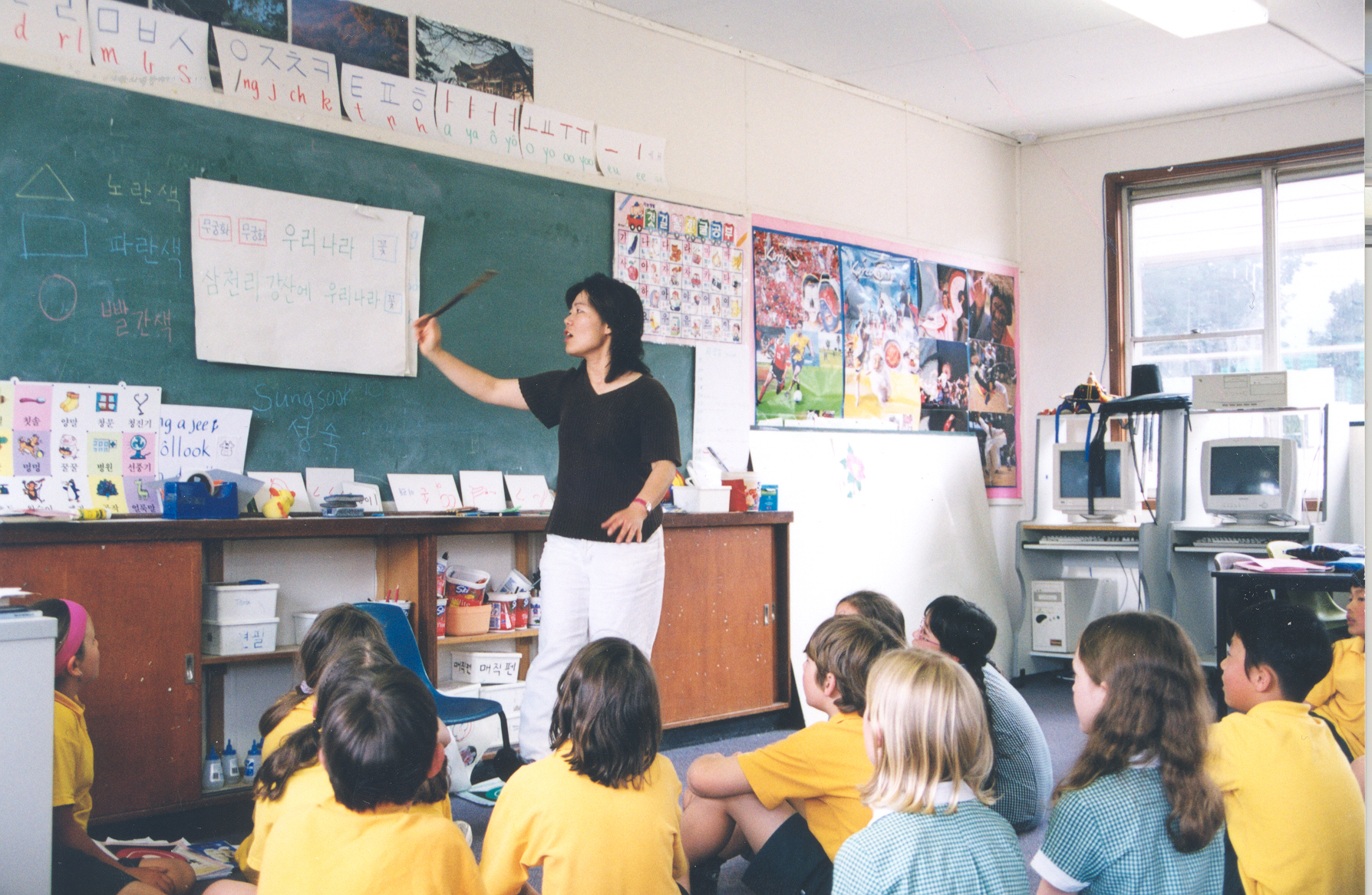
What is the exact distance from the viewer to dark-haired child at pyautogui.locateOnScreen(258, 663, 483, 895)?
4.88 feet

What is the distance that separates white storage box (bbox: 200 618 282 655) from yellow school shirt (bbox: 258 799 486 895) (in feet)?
5.80

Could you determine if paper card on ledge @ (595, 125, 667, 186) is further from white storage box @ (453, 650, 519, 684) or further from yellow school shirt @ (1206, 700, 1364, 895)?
yellow school shirt @ (1206, 700, 1364, 895)

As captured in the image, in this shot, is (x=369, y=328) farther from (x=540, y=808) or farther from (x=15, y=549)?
(x=540, y=808)

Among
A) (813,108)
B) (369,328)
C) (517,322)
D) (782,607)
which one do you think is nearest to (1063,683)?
(782,607)

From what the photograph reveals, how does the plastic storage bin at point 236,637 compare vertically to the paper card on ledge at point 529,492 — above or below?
below

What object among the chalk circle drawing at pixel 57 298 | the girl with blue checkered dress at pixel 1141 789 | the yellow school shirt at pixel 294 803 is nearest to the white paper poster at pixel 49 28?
the chalk circle drawing at pixel 57 298

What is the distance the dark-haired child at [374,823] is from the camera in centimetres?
149

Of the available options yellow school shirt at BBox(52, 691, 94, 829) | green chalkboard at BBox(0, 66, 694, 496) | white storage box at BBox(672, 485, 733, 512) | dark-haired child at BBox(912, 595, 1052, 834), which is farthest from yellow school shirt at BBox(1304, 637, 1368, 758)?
yellow school shirt at BBox(52, 691, 94, 829)

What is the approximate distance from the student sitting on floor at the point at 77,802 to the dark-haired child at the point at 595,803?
850 mm

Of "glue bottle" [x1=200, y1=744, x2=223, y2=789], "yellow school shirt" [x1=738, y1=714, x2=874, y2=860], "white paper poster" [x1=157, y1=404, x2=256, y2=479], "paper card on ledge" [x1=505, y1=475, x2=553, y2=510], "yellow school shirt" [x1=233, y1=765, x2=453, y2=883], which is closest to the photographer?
"yellow school shirt" [x1=233, y1=765, x2=453, y2=883]

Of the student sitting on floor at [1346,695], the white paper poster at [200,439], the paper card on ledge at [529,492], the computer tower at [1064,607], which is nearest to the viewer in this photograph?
the student sitting on floor at [1346,695]

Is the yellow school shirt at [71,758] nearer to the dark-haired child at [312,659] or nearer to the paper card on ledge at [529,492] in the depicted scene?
the dark-haired child at [312,659]

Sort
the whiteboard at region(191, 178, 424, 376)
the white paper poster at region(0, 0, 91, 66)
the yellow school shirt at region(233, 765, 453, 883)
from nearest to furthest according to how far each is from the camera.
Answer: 1. the yellow school shirt at region(233, 765, 453, 883)
2. the white paper poster at region(0, 0, 91, 66)
3. the whiteboard at region(191, 178, 424, 376)

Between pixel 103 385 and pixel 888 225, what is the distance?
154 inches
